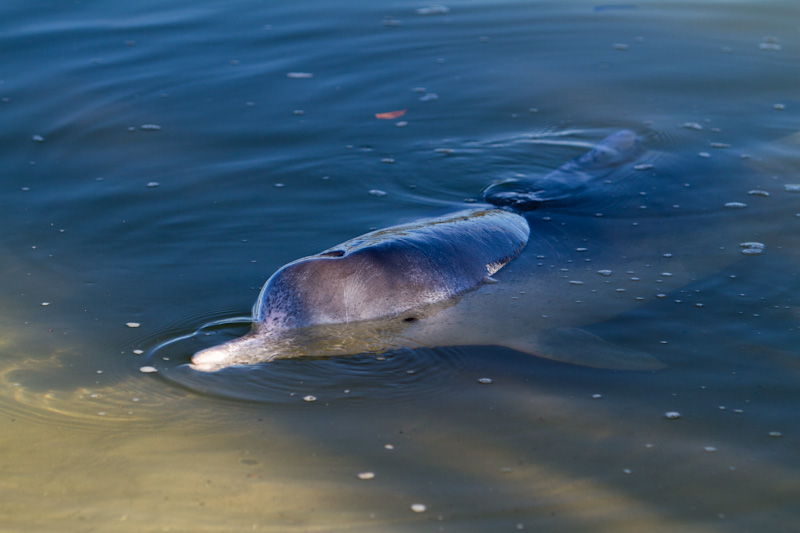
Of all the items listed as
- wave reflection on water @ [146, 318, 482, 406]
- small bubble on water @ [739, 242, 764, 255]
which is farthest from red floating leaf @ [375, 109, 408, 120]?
wave reflection on water @ [146, 318, 482, 406]

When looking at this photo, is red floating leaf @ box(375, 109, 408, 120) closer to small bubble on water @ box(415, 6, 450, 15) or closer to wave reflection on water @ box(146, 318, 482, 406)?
small bubble on water @ box(415, 6, 450, 15)

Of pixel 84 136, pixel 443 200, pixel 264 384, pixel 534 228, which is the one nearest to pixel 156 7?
pixel 84 136

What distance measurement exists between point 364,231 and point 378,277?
7.32ft

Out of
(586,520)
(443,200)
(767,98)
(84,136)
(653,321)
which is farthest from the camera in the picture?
(767,98)

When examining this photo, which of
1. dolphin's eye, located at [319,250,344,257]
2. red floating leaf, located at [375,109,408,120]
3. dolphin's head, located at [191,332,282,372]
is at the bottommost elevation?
dolphin's head, located at [191,332,282,372]

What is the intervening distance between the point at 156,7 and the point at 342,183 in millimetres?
8513

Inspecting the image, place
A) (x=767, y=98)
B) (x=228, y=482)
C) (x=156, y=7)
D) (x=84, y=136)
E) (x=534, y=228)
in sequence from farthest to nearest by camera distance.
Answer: (x=156, y=7) → (x=767, y=98) → (x=84, y=136) → (x=534, y=228) → (x=228, y=482)

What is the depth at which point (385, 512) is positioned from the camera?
14.6ft

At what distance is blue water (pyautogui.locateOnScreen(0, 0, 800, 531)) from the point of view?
4695 mm

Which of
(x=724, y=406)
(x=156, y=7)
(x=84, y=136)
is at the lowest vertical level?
(x=724, y=406)

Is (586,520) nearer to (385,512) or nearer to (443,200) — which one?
(385,512)

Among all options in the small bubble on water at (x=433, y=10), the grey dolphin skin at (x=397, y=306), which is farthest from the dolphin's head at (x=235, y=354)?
the small bubble on water at (x=433, y=10)

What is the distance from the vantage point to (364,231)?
8.21m

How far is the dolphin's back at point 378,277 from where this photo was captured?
5828 millimetres
